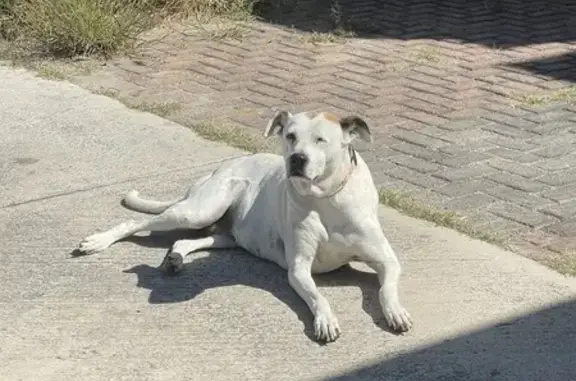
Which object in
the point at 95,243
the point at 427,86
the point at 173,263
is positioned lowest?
the point at 95,243

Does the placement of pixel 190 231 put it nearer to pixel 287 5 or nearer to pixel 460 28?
pixel 460 28

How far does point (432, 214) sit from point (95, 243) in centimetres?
174

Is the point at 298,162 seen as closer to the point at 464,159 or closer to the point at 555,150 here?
the point at 464,159

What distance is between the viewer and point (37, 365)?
4898 mm

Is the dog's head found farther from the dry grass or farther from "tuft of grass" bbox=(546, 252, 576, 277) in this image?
the dry grass

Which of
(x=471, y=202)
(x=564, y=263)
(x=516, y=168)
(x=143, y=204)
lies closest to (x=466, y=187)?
(x=471, y=202)

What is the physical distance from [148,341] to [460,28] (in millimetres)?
6212

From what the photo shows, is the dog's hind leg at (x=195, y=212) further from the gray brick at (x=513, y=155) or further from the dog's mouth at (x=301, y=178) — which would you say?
the gray brick at (x=513, y=155)

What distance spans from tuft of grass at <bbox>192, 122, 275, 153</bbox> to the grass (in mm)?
2243

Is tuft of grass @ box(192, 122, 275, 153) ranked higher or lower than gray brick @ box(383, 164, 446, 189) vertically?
lower

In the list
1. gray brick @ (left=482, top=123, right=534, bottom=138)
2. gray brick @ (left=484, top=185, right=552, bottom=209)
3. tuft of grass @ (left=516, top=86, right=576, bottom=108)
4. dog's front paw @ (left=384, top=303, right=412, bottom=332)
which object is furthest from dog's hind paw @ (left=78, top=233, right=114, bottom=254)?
tuft of grass @ (left=516, top=86, right=576, bottom=108)

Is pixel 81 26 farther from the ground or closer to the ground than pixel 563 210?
Result: closer to the ground

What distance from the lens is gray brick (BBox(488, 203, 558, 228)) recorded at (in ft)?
20.4

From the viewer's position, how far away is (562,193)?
663 centimetres
